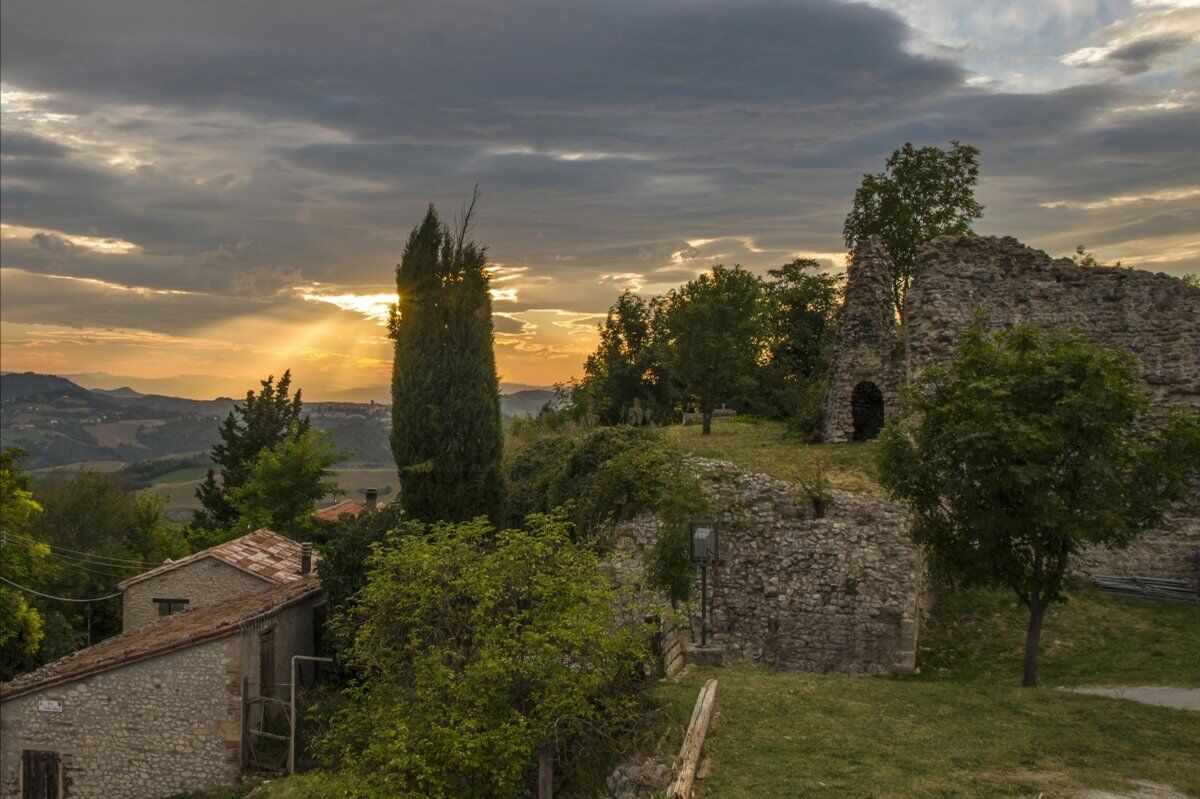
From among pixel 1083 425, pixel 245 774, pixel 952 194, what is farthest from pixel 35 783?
pixel 952 194

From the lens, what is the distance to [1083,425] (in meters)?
12.0

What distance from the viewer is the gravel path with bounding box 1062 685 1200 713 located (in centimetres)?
1288

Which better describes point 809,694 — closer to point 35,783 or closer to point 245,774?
point 245,774

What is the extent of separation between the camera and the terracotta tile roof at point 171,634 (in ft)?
66.9

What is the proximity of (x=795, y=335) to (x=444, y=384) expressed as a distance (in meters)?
24.2

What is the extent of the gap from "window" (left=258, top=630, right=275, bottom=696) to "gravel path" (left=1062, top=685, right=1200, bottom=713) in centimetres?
1721

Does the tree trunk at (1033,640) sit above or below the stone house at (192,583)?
above

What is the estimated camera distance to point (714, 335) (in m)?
28.3

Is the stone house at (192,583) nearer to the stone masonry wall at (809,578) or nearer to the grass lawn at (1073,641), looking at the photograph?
the stone masonry wall at (809,578)

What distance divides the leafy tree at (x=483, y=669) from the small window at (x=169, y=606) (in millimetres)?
15905

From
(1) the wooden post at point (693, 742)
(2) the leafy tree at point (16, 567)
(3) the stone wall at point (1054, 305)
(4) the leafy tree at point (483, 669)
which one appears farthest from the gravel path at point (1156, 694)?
(2) the leafy tree at point (16, 567)

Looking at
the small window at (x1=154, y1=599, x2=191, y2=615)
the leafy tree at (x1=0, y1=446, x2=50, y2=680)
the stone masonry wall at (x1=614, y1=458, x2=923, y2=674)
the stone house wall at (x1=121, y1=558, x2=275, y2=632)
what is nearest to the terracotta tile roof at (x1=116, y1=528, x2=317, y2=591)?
the stone house wall at (x1=121, y1=558, x2=275, y2=632)

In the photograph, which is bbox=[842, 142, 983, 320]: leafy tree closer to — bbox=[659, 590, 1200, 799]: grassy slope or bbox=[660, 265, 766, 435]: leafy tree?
bbox=[660, 265, 766, 435]: leafy tree

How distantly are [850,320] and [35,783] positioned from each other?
23.5 meters
